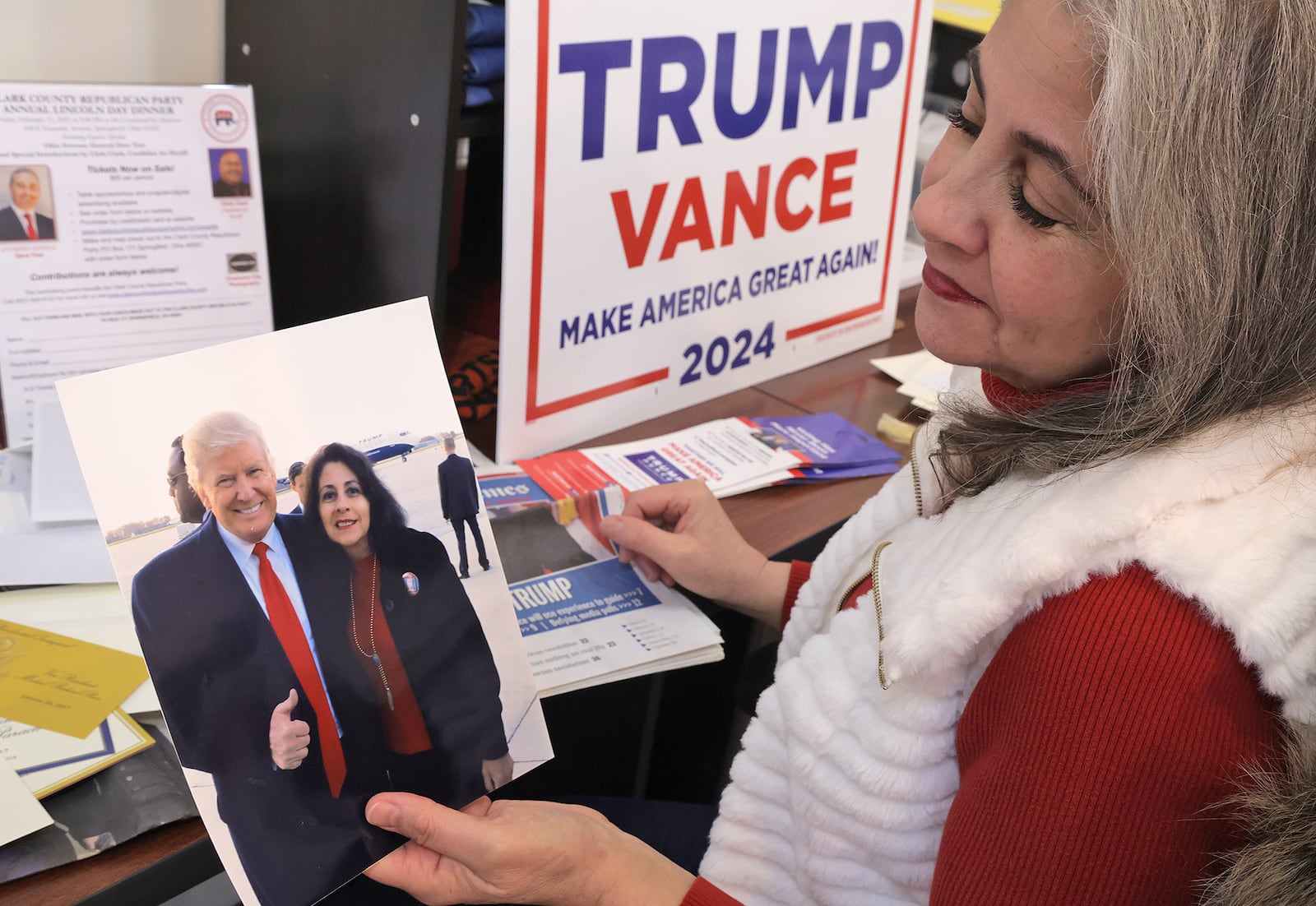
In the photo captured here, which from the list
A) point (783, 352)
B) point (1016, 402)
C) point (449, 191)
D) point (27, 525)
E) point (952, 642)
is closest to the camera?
point (952, 642)

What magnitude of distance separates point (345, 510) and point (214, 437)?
0.32 feet

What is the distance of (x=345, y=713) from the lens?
713 mm

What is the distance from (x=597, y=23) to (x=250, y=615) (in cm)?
79

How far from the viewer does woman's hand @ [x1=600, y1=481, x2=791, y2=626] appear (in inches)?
44.0

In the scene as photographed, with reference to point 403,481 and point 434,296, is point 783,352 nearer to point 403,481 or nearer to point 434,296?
point 434,296

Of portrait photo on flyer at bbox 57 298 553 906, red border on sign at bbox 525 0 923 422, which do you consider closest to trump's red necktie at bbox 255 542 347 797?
portrait photo on flyer at bbox 57 298 553 906

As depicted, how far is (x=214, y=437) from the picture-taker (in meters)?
0.67

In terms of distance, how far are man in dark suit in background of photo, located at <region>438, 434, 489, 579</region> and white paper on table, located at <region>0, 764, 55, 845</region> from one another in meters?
0.33

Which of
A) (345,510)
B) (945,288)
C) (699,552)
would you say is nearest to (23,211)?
(345,510)

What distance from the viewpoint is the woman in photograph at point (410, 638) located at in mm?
725

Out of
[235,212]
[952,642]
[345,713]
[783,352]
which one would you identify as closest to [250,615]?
[345,713]

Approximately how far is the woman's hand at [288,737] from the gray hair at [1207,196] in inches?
22.0

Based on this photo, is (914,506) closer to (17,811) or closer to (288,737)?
(288,737)

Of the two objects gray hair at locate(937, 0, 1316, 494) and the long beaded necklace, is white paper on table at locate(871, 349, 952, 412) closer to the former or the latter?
gray hair at locate(937, 0, 1316, 494)
